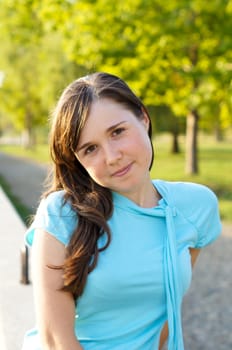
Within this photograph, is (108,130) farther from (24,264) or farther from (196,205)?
(24,264)

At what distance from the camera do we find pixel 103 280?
1652mm

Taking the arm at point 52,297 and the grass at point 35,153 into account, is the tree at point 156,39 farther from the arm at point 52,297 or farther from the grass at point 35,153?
the grass at point 35,153

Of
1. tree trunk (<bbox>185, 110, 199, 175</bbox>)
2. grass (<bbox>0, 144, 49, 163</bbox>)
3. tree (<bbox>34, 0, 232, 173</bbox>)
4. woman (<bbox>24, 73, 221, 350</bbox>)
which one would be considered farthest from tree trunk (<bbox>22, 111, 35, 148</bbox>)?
woman (<bbox>24, 73, 221, 350</bbox>)

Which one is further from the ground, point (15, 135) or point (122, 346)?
point (122, 346)

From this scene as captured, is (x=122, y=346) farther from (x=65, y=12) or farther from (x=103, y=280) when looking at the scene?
(x=65, y=12)

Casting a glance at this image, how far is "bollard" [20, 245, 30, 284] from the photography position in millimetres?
3440

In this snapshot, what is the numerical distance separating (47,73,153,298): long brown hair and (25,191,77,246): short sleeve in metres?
0.02

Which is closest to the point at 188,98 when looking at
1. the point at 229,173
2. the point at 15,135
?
the point at 229,173

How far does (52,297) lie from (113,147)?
0.52m

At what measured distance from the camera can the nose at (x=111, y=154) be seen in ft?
5.70

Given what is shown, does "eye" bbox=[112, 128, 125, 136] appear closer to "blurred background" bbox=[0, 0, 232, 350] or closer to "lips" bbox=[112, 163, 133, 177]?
"lips" bbox=[112, 163, 133, 177]

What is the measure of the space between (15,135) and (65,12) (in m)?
62.8

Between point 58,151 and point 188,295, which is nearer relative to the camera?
point 58,151

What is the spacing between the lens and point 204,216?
1.95 meters
